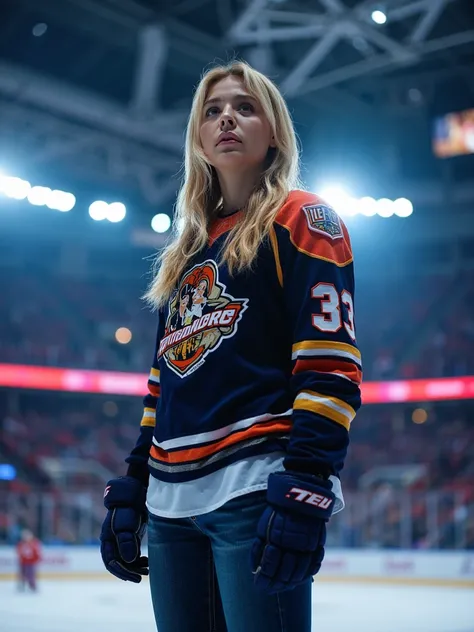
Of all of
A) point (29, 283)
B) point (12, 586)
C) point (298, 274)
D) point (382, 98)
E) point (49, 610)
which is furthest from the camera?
point (29, 283)

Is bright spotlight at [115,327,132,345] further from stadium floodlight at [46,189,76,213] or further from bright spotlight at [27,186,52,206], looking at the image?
bright spotlight at [27,186,52,206]

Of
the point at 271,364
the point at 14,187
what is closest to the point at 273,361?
the point at 271,364

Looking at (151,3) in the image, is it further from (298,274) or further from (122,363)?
(122,363)

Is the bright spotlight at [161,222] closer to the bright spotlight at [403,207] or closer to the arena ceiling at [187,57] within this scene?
the arena ceiling at [187,57]

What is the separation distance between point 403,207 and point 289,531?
12.6 m

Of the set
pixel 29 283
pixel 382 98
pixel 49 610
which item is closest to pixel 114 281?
pixel 29 283

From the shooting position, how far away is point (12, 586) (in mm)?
9945

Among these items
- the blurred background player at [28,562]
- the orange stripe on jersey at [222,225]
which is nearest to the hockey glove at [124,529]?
the orange stripe on jersey at [222,225]

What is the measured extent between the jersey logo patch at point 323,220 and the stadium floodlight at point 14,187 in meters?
11.3

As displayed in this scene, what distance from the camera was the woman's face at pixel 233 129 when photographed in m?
1.68

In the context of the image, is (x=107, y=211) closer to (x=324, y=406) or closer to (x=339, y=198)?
(x=339, y=198)

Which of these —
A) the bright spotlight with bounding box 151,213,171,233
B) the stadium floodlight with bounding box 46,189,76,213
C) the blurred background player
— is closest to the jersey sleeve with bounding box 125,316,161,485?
the blurred background player

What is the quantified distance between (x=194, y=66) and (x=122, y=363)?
817 cm

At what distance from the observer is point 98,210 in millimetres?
13258
